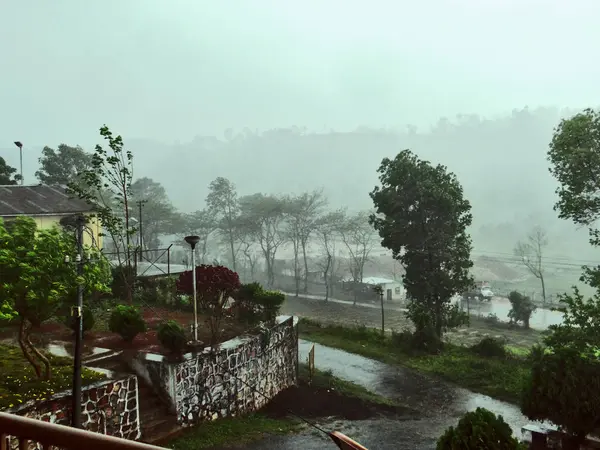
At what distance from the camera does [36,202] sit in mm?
18922

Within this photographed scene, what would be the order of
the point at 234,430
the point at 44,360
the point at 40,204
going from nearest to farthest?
the point at 44,360, the point at 234,430, the point at 40,204

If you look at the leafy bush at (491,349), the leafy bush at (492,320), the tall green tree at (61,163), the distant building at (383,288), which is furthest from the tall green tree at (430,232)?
the tall green tree at (61,163)

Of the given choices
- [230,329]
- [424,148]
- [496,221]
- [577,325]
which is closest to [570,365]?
[577,325]

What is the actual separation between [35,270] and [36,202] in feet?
45.1

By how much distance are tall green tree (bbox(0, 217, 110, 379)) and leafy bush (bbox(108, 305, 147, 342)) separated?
11.1ft

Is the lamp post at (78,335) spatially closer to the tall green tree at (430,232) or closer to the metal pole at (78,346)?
the metal pole at (78,346)

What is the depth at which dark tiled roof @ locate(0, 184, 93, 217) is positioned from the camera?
1789cm

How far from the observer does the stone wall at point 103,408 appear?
7.21m

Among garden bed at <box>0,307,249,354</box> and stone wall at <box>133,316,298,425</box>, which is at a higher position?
garden bed at <box>0,307,249,354</box>

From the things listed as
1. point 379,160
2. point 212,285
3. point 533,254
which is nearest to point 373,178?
point 379,160

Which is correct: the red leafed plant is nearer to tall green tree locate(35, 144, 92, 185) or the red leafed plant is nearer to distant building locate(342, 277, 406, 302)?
tall green tree locate(35, 144, 92, 185)

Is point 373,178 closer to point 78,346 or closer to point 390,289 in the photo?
point 390,289

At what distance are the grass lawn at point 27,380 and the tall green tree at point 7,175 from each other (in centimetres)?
1666

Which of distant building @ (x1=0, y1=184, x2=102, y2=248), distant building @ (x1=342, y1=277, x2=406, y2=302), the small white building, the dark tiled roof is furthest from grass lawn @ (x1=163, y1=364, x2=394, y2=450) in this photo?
the small white building
